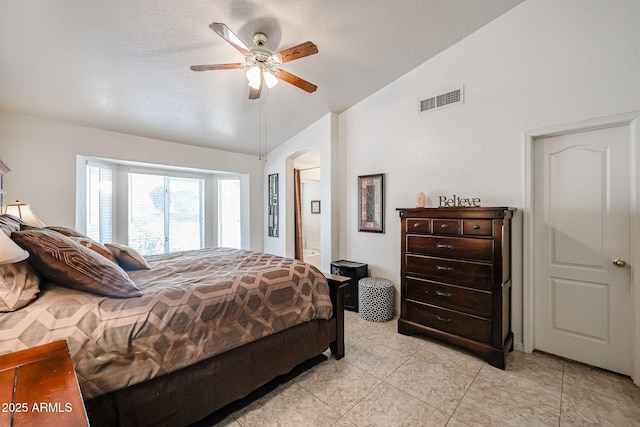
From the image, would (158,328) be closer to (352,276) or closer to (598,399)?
(352,276)

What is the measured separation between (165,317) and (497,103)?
334 cm

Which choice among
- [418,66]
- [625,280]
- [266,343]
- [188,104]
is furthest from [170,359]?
[418,66]

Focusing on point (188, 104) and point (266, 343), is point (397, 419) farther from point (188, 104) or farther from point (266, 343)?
point (188, 104)

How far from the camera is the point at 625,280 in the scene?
6.94ft

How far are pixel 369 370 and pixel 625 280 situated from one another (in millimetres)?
2189

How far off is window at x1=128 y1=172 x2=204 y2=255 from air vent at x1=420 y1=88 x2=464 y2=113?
4.18 metres

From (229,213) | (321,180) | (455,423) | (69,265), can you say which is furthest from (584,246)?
(229,213)

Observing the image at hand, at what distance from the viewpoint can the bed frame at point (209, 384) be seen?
132cm

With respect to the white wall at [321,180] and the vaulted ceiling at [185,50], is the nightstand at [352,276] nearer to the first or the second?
the white wall at [321,180]

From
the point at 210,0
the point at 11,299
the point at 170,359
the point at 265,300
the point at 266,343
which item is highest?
the point at 210,0

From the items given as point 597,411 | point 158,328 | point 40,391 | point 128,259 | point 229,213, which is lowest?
point 597,411

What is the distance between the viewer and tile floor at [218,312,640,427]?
1.68 m

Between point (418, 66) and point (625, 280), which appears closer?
point (625, 280)

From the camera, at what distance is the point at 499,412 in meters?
1.74
